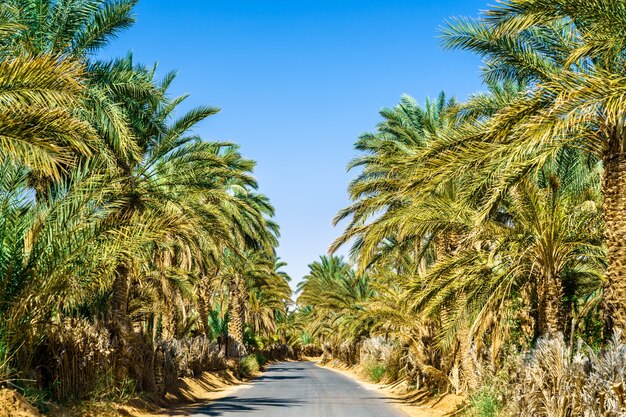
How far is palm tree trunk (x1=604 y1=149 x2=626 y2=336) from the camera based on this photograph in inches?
396

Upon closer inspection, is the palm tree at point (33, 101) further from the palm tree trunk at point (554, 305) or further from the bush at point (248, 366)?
the bush at point (248, 366)

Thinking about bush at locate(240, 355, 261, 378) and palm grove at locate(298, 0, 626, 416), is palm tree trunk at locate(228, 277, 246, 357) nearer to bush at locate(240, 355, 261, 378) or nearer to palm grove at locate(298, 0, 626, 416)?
bush at locate(240, 355, 261, 378)

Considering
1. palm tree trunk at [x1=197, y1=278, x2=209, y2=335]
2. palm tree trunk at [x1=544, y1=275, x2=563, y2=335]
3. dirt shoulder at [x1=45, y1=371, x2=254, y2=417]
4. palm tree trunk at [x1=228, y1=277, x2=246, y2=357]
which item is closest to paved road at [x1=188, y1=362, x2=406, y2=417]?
dirt shoulder at [x1=45, y1=371, x2=254, y2=417]

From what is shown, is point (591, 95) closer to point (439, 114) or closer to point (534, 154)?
point (534, 154)

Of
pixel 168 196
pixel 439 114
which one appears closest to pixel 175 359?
pixel 168 196

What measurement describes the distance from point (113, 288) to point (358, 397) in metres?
9.46

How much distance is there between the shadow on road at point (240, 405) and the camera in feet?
51.5

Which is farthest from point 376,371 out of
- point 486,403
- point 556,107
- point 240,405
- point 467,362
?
point 556,107

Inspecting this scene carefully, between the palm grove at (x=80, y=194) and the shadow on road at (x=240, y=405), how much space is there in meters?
1.91

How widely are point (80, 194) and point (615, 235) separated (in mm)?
9506

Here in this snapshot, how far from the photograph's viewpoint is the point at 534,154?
11359mm

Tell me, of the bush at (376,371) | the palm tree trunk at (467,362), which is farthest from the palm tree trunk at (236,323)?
the palm tree trunk at (467,362)

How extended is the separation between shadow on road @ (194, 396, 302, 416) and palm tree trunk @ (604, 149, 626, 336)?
9247 mm

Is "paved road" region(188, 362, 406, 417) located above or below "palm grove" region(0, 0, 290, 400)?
below
